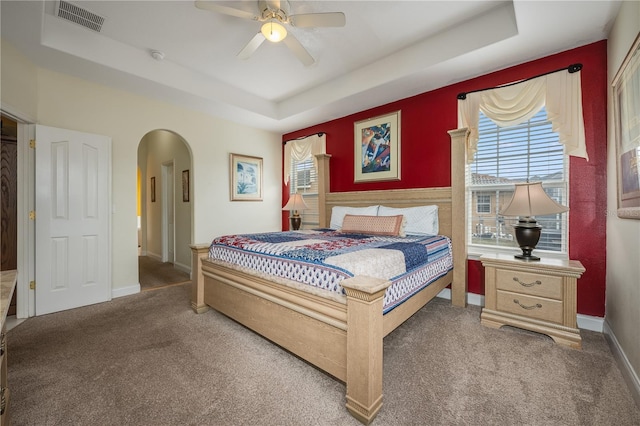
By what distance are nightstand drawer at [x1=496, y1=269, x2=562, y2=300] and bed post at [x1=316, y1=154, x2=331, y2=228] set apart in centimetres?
268

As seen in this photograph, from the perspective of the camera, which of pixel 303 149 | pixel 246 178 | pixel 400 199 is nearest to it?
pixel 400 199

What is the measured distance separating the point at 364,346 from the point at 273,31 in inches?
Result: 97.7

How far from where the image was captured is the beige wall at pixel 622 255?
1.74 metres

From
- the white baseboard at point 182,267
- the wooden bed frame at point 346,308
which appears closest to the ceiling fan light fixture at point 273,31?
the wooden bed frame at point 346,308

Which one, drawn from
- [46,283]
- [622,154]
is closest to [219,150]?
[46,283]

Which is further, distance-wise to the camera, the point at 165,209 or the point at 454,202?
the point at 165,209

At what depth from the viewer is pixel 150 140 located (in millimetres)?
6238

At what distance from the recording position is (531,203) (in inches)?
94.7

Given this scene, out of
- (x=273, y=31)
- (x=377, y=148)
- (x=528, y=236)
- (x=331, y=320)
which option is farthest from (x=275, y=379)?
(x=377, y=148)

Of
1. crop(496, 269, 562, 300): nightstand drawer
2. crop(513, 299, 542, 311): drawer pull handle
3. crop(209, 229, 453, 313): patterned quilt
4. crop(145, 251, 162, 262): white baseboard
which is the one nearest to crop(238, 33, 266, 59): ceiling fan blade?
crop(209, 229, 453, 313): patterned quilt

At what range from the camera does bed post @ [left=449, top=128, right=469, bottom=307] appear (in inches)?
123

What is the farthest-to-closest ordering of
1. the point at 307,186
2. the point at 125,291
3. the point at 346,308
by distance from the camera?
1. the point at 307,186
2. the point at 125,291
3. the point at 346,308

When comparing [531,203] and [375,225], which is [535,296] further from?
[375,225]

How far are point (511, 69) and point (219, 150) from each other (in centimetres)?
415
